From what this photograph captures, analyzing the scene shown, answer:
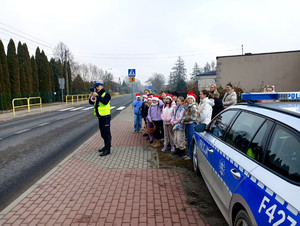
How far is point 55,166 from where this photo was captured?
5.27m

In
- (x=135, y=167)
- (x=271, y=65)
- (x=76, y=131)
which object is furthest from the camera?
(x=271, y=65)

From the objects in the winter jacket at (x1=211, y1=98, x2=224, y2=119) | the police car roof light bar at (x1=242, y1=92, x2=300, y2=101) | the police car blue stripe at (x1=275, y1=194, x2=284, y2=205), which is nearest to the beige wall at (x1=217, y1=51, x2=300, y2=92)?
the winter jacket at (x1=211, y1=98, x2=224, y2=119)

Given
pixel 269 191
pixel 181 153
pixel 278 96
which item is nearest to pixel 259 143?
pixel 269 191

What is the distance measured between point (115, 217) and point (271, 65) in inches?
918

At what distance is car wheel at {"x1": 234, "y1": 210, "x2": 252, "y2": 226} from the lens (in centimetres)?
184

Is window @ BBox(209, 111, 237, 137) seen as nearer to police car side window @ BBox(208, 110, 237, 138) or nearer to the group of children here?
police car side window @ BBox(208, 110, 237, 138)

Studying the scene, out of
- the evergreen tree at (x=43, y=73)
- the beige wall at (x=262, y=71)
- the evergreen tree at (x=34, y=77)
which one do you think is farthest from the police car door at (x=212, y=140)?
the evergreen tree at (x=43, y=73)

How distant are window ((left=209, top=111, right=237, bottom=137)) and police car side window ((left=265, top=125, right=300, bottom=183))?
114 centimetres

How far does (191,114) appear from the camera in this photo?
5.20m

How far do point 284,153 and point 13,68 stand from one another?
95.4 feet

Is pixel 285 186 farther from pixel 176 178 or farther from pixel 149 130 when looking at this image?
pixel 149 130

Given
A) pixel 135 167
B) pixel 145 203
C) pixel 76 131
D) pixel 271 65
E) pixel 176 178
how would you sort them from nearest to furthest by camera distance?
pixel 145 203 → pixel 176 178 → pixel 135 167 → pixel 76 131 → pixel 271 65

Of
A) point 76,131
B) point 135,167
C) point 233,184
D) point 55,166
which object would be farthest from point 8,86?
point 233,184

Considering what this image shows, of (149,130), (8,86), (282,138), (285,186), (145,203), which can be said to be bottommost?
(145,203)
